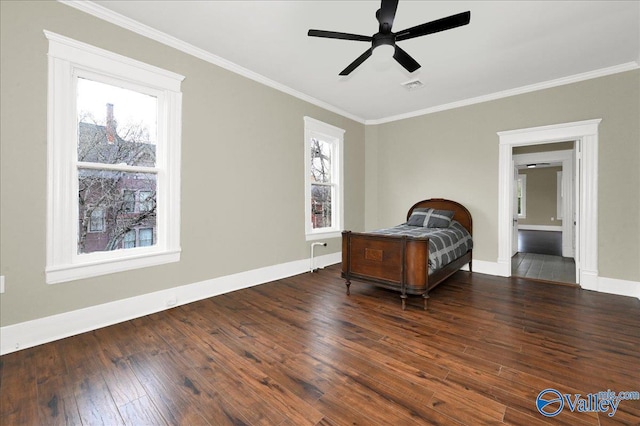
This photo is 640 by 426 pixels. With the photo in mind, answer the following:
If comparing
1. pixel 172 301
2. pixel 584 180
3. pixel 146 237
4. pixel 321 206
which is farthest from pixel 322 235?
pixel 584 180

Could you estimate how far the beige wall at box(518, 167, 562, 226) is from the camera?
10.2 m

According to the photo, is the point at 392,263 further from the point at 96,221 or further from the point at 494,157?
the point at 96,221

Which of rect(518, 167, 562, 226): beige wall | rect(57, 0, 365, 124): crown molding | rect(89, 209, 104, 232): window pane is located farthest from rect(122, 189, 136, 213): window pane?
rect(518, 167, 562, 226): beige wall

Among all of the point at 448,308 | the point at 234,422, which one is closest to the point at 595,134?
the point at 448,308

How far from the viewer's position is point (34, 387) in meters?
1.72

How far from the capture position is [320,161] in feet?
16.8

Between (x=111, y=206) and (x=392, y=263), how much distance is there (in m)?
3.00

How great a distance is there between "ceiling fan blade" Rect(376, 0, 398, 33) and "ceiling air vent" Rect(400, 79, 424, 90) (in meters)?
2.03

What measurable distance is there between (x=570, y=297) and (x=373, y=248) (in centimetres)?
253

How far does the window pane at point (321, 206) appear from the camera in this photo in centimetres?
497

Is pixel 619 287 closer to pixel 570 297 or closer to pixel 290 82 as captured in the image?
pixel 570 297

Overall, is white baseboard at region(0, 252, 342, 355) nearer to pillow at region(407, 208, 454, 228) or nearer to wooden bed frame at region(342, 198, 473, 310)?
wooden bed frame at region(342, 198, 473, 310)

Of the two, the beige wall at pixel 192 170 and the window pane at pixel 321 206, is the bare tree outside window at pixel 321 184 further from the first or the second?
A: the beige wall at pixel 192 170

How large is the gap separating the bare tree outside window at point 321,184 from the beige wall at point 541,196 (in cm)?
936
